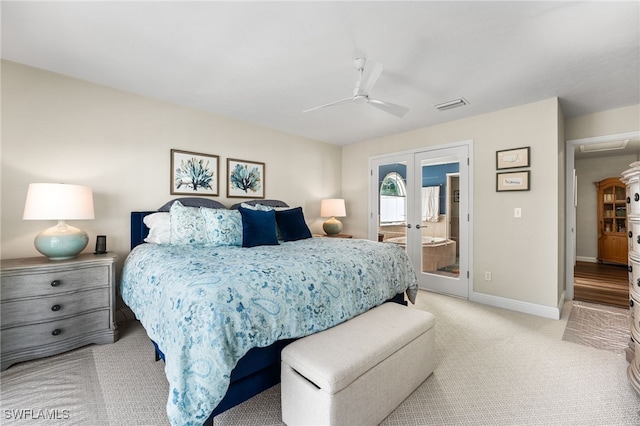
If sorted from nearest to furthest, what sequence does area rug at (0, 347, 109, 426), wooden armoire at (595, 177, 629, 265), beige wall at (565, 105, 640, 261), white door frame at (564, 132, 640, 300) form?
area rug at (0, 347, 109, 426), white door frame at (564, 132, 640, 300), wooden armoire at (595, 177, 629, 265), beige wall at (565, 105, 640, 261)

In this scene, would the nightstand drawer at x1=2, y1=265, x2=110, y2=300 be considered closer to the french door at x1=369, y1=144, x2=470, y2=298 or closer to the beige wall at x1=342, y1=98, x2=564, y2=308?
the french door at x1=369, y1=144, x2=470, y2=298

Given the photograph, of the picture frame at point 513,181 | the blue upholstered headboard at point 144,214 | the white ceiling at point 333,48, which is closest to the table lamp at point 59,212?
the blue upholstered headboard at point 144,214

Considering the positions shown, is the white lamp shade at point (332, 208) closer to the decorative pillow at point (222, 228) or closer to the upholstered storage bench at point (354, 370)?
the decorative pillow at point (222, 228)

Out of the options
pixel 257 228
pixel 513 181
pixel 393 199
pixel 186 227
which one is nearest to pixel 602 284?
pixel 513 181

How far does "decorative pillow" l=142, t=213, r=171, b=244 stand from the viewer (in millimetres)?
2715

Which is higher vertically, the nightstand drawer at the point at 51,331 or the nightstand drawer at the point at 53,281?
the nightstand drawer at the point at 53,281

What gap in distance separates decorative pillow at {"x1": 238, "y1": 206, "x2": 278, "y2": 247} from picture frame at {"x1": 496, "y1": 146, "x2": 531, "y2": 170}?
2.91 m

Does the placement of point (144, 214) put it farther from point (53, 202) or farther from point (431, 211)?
point (431, 211)

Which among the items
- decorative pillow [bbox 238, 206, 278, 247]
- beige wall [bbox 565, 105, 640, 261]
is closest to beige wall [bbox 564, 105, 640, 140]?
beige wall [bbox 565, 105, 640, 261]

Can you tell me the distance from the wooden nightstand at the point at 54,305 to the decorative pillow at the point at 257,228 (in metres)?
1.17

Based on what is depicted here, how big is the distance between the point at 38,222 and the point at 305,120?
304 centimetres

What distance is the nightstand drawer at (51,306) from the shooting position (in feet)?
6.72

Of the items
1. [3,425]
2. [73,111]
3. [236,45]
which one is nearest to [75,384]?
[3,425]

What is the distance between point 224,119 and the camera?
12.1 feet
